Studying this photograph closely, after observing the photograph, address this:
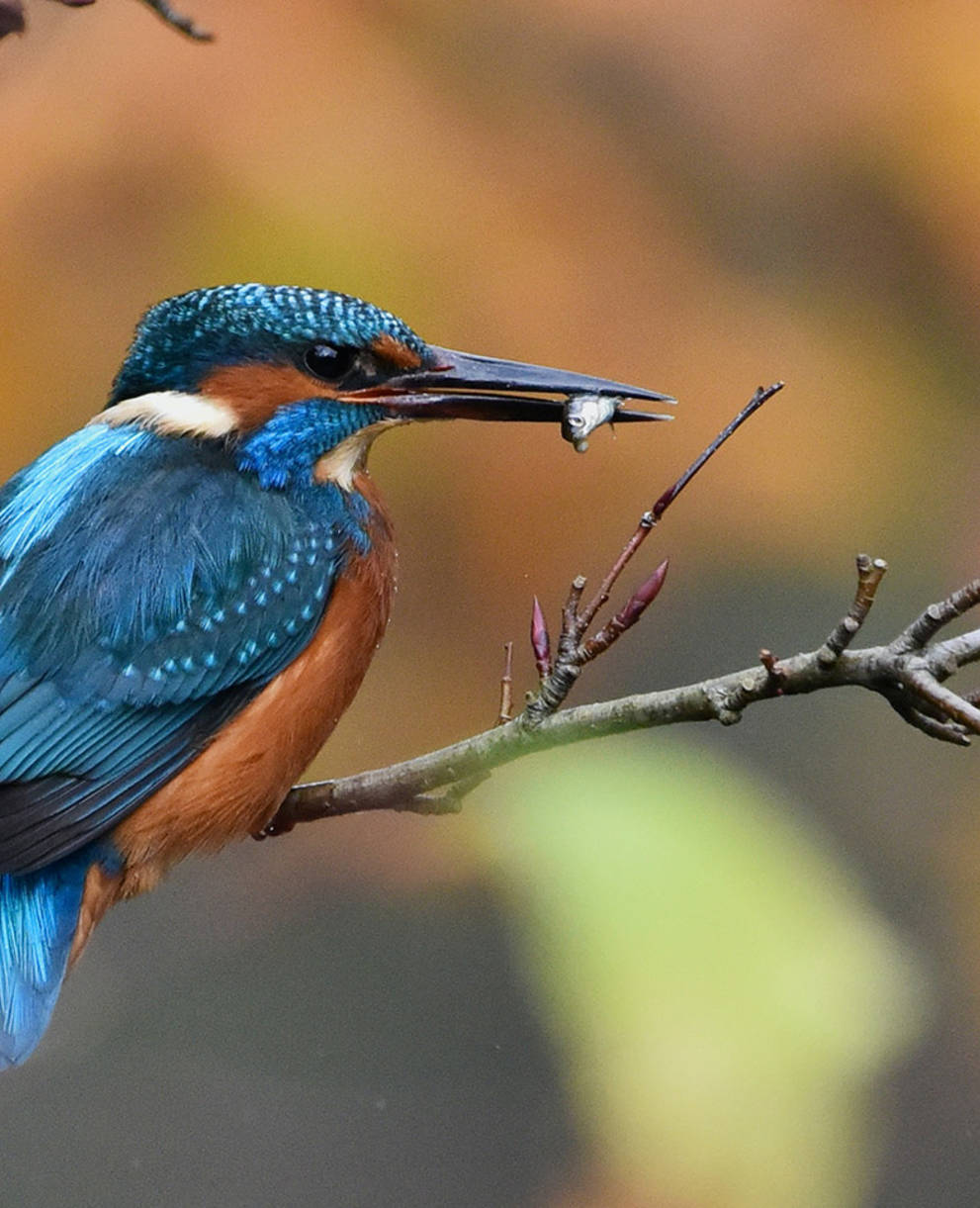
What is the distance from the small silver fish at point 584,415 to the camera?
1614 mm

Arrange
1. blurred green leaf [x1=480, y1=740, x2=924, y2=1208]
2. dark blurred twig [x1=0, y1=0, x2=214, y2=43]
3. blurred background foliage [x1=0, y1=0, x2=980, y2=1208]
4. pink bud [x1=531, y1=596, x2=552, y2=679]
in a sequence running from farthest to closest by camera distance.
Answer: blurred background foliage [x1=0, y1=0, x2=980, y2=1208], blurred green leaf [x1=480, y1=740, x2=924, y2=1208], pink bud [x1=531, y1=596, x2=552, y2=679], dark blurred twig [x1=0, y1=0, x2=214, y2=43]

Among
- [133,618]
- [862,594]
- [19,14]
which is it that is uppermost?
[19,14]

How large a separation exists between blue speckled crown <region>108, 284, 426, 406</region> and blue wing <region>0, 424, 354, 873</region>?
88 millimetres

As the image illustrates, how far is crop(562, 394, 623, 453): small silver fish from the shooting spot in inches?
63.6

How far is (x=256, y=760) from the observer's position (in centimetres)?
169

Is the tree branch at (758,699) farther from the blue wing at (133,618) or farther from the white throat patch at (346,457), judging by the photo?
the white throat patch at (346,457)

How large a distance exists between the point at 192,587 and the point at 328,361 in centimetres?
26

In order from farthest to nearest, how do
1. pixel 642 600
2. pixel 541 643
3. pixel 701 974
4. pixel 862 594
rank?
pixel 701 974
pixel 541 643
pixel 642 600
pixel 862 594

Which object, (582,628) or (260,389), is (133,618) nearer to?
(260,389)

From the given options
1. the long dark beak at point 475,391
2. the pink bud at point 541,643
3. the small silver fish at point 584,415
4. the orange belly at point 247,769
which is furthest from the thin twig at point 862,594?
the orange belly at point 247,769

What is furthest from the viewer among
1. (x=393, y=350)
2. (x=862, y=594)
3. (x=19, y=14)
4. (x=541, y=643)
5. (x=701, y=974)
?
(x=701, y=974)

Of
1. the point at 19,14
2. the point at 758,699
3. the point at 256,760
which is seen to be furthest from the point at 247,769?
the point at 19,14

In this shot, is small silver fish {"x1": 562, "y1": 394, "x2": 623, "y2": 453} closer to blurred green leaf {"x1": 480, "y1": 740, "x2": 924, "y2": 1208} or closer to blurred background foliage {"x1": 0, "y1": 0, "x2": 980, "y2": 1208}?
blurred green leaf {"x1": 480, "y1": 740, "x2": 924, "y2": 1208}

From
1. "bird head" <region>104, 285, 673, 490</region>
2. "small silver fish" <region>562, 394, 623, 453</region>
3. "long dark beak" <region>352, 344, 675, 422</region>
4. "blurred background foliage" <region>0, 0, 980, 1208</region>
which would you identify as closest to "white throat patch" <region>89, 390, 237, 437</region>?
"bird head" <region>104, 285, 673, 490</region>
